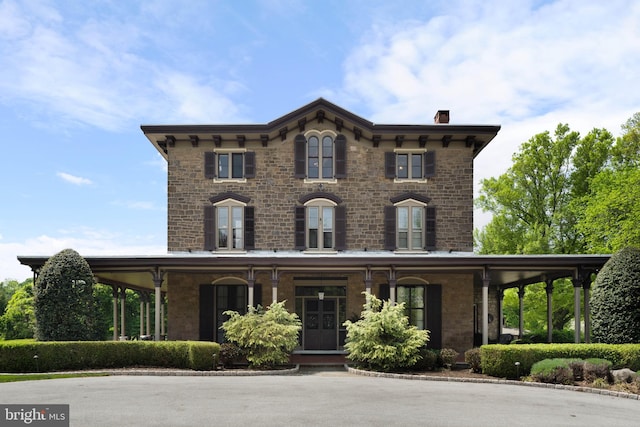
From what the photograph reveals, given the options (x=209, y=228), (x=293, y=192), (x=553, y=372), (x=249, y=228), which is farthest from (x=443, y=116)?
(x=553, y=372)

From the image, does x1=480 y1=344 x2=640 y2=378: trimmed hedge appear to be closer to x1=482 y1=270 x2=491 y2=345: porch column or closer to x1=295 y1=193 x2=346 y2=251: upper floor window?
x1=482 y1=270 x2=491 y2=345: porch column

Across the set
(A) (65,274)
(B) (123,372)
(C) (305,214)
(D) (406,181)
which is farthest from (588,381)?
(A) (65,274)

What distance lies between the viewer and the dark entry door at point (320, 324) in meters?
21.4

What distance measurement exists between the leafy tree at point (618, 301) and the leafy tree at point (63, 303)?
56.2 feet

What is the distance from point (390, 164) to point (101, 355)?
13.1 meters

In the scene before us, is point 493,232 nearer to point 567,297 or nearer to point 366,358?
point 567,297

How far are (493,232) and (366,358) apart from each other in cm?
1833

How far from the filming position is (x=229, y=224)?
21922 millimetres

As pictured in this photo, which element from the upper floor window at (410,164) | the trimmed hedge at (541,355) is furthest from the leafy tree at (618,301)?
the upper floor window at (410,164)

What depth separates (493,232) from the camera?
3231 cm

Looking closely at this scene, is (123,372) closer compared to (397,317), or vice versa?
(123,372)

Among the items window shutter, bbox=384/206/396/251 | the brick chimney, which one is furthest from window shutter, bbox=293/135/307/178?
the brick chimney

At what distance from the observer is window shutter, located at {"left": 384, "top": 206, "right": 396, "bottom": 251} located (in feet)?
71.1

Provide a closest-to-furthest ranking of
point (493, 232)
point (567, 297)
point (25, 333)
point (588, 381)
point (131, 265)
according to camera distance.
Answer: point (588, 381) → point (131, 265) → point (567, 297) → point (493, 232) → point (25, 333)
